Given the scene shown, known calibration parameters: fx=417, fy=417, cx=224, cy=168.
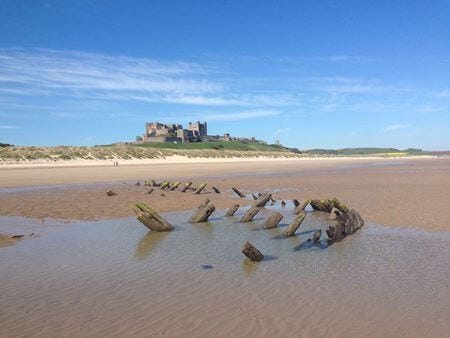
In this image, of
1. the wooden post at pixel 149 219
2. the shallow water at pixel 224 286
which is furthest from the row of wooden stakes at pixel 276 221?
the shallow water at pixel 224 286

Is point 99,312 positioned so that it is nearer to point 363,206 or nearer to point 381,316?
point 381,316

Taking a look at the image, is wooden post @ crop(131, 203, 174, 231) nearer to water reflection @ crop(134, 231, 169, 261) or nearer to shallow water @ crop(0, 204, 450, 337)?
water reflection @ crop(134, 231, 169, 261)

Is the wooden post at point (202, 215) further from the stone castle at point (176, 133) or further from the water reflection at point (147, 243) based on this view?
the stone castle at point (176, 133)

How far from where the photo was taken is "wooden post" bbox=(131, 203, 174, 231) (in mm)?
10953

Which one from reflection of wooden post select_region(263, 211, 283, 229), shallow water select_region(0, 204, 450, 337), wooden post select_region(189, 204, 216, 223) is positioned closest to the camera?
shallow water select_region(0, 204, 450, 337)

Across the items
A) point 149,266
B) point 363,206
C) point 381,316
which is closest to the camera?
point 381,316

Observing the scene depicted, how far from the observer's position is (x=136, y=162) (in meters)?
56.7

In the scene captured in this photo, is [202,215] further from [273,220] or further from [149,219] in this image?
[273,220]

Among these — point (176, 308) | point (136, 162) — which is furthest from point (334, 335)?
point (136, 162)

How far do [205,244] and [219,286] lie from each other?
3105 mm

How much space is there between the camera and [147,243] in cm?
984

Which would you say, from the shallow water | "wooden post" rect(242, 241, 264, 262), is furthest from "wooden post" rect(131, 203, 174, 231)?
"wooden post" rect(242, 241, 264, 262)

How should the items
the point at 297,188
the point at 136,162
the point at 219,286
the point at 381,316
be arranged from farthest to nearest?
the point at 136,162 < the point at 297,188 < the point at 219,286 < the point at 381,316

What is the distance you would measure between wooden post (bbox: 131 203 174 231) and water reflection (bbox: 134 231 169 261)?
0.62ft
